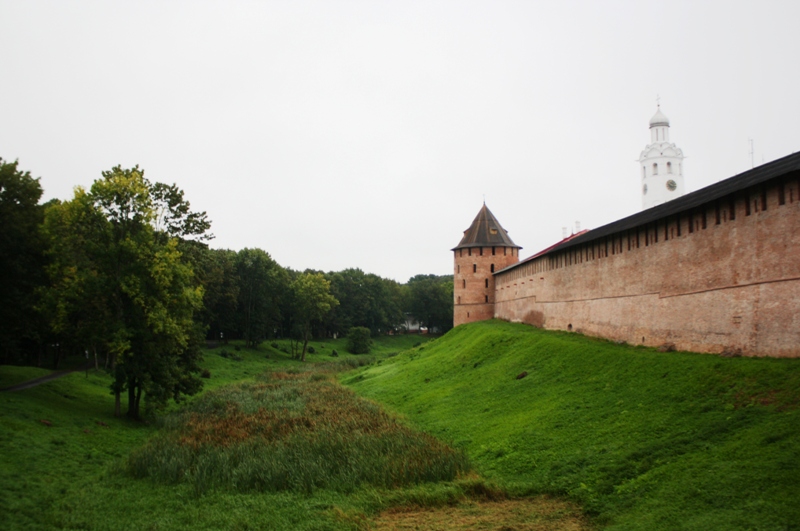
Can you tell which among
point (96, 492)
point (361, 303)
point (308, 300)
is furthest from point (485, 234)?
point (361, 303)

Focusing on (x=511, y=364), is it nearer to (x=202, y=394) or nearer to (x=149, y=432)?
(x=149, y=432)

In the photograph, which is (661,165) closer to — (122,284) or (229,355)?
(229,355)

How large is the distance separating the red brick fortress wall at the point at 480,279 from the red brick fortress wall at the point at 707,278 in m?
17.3

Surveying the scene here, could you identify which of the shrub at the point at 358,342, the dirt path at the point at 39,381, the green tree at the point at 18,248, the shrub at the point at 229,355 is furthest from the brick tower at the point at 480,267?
the green tree at the point at 18,248

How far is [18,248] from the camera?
20.7 m

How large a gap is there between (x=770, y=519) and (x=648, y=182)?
177 ft

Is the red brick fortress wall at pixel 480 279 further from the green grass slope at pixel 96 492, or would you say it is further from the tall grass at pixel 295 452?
the green grass slope at pixel 96 492

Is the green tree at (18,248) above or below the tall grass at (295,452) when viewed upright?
above

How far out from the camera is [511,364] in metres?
20.0

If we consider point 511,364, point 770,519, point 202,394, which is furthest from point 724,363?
point 202,394

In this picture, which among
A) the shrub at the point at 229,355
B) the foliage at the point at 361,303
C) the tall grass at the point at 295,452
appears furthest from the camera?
the foliage at the point at 361,303

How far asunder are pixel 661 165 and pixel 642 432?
49895mm

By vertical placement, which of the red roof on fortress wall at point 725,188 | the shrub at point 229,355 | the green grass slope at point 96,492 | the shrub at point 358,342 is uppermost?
the red roof on fortress wall at point 725,188

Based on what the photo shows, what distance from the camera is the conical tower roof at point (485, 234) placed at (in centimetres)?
3991
